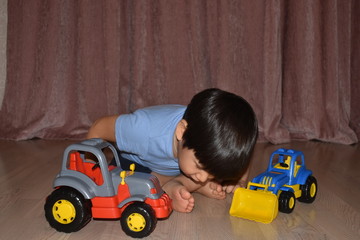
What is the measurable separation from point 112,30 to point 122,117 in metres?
0.86

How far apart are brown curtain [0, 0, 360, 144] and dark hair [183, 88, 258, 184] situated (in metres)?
1.06

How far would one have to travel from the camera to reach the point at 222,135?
0.91 m

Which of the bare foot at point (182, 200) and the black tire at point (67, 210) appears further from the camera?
the bare foot at point (182, 200)

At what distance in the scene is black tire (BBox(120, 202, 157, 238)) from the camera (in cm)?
91

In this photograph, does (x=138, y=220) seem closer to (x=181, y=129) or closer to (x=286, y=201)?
(x=181, y=129)

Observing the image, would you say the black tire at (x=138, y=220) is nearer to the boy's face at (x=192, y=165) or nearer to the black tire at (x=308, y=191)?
the boy's face at (x=192, y=165)

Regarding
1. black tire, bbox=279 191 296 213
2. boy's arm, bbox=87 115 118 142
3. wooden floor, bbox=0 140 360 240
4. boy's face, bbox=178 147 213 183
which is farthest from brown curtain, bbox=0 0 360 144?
boy's face, bbox=178 147 213 183

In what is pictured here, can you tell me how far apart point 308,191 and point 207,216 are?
0.32 metres

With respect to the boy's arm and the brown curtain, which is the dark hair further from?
the brown curtain

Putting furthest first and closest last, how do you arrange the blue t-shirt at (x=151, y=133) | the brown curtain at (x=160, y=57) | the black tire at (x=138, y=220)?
the brown curtain at (x=160, y=57) < the blue t-shirt at (x=151, y=133) < the black tire at (x=138, y=220)

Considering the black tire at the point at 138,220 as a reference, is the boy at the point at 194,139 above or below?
above

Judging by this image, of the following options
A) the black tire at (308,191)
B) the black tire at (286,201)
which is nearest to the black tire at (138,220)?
the black tire at (286,201)

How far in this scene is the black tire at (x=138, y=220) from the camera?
91cm

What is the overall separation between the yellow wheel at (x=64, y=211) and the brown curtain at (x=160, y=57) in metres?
1.09
